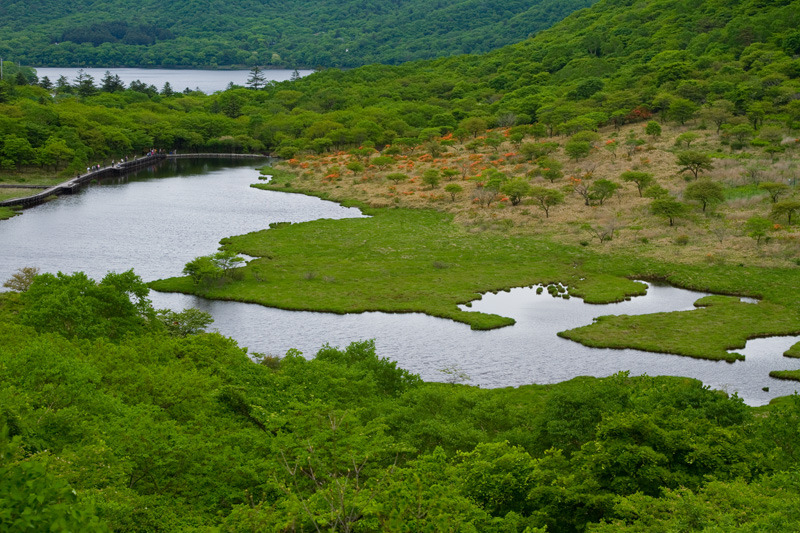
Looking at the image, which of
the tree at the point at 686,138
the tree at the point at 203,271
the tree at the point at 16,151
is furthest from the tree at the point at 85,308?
the tree at the point at 686,138

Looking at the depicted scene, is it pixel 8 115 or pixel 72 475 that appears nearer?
pixel 72 475

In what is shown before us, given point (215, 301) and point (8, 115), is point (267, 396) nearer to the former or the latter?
point (215, 301)

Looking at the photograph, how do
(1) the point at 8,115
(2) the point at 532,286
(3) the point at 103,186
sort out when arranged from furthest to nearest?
(1) the point at 8,115, (3) the point at 103,186, (2) the point at 532,286

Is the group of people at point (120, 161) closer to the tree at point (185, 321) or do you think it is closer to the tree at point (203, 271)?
the tree at point (203, 271)

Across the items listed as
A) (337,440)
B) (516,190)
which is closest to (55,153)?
(516,190)

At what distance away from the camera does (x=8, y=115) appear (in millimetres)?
135750

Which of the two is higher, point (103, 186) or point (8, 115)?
point (8, 115)

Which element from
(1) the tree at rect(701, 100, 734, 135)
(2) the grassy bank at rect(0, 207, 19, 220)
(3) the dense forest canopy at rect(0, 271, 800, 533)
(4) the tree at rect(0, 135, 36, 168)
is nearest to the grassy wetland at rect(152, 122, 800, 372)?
(1) the tree at rect(701, 100, 734, 135)

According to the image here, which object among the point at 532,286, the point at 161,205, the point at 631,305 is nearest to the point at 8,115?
the point at 161,205

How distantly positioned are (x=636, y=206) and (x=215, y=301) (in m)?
49.7

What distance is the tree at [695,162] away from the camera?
91062 millimetres

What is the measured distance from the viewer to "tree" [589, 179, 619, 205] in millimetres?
88438

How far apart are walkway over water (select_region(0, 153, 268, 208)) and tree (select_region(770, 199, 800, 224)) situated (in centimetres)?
9209

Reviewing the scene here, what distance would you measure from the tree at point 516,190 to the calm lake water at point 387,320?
20.5 m
